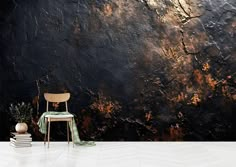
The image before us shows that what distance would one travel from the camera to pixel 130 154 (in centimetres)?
460

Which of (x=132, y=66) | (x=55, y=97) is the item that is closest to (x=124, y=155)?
(x=55, y=97)

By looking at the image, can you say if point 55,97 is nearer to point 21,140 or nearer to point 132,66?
point 21,140

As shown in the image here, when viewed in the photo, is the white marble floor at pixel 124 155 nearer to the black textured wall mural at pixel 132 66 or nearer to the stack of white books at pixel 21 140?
the stack of white books at pixel 21 140

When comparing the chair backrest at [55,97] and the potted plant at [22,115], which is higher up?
the chair backrest at [55,97]

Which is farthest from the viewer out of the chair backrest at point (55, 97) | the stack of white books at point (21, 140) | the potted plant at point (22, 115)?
the chair backrest at point (55, 97)

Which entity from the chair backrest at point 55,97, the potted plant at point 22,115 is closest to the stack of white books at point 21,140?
the potted plant at point 22,115

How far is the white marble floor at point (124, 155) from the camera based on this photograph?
13.2 feet

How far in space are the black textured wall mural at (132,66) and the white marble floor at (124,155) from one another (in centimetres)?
33

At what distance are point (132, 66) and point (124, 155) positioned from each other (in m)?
1.50

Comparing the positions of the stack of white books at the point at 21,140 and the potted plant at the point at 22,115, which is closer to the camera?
the stack of white books at the point at 21,140

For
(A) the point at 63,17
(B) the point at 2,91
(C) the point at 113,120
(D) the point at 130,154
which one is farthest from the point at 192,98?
(B) the point at 2,91

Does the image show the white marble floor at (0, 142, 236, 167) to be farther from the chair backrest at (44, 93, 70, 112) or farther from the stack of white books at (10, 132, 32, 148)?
the chair backrest at (44, 93, 70, 112)

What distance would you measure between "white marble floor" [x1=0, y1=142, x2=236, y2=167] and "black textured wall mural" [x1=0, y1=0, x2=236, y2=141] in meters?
0.33

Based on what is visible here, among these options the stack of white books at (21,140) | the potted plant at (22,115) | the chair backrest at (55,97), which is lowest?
the stack of white books at (21,140)
